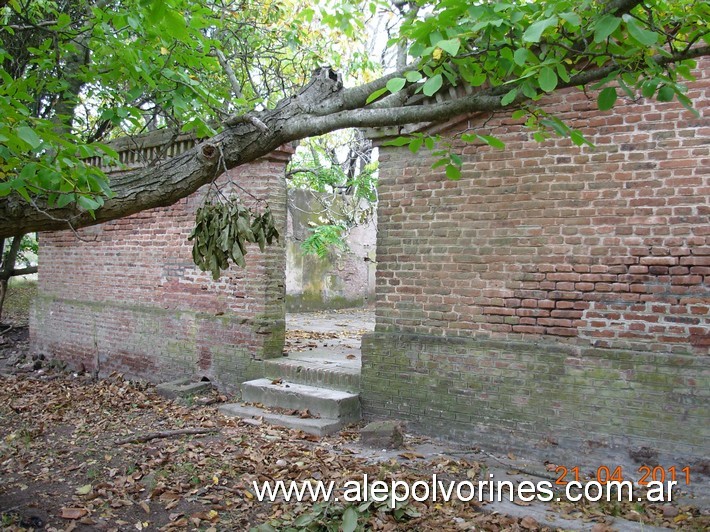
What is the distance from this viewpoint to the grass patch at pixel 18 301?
15.2 meters

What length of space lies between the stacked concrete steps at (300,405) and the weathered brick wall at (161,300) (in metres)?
0.53

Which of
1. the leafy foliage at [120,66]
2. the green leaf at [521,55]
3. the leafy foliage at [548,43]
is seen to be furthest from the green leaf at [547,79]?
the leafy foliage at [120,66]

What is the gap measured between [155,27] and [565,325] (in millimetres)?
4744

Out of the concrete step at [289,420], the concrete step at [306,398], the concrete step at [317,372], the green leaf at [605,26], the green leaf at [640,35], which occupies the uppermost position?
the green leaf at [605,26]

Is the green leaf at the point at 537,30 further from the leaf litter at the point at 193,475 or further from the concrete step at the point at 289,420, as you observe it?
the concrete step at the point at 289,420

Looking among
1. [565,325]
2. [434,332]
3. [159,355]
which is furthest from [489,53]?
[159,355]

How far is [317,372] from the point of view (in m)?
7.18

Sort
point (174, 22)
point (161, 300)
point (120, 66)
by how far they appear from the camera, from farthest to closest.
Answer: point (161, 300), point (120, 66), point (174, 22)

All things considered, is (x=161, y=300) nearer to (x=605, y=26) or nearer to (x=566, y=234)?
(x=566, y=234)

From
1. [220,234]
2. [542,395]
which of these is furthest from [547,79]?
[542,395]

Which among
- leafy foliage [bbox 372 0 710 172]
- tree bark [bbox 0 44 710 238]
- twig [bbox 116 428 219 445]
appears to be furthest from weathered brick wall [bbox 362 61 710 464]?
twig [bbox 116 428 219 445]

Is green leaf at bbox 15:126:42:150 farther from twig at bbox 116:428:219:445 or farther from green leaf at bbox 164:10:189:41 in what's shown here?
twig at bbox 116:428:219:445

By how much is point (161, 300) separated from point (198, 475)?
13.7ft

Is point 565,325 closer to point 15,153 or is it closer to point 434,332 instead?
point 434,332
